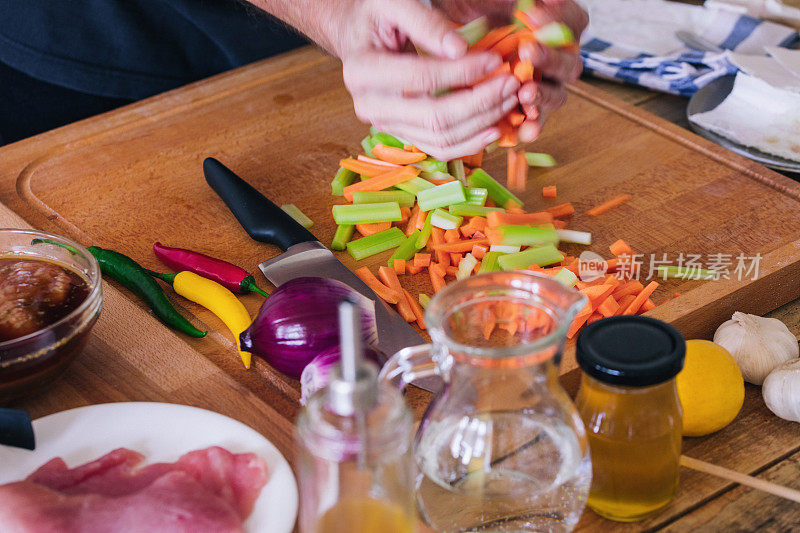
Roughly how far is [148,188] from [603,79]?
4.46 ft

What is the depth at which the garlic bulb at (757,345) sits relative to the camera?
1.39m

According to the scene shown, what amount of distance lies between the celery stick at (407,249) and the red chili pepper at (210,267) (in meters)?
0.28

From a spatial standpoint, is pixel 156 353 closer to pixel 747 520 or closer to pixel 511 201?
pixel 511 201

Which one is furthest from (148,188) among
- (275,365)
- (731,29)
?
(731,29)

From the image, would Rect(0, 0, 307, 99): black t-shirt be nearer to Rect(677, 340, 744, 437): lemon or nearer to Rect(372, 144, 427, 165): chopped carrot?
Rect(372, 144, 427, 165): chopped carrot

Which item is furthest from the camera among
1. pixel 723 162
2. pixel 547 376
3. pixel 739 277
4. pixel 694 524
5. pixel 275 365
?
pixel 723 162

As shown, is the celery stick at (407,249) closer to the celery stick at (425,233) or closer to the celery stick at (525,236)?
the celery stick at (425,233)

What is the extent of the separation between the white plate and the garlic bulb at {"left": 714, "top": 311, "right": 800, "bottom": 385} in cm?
76

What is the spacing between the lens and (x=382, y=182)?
1893 millimetres

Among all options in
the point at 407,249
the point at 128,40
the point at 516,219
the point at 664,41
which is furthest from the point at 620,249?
the point at 128,40

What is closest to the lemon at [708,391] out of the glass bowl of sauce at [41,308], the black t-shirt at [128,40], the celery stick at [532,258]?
the celery stick at [532,258]

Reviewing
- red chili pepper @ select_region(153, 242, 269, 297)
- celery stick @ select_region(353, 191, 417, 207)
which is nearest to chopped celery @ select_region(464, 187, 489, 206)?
celery stick @ select_region(353, 191, 417, 207)

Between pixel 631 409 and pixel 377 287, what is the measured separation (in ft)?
2.23

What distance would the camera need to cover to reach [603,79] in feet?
8.30
